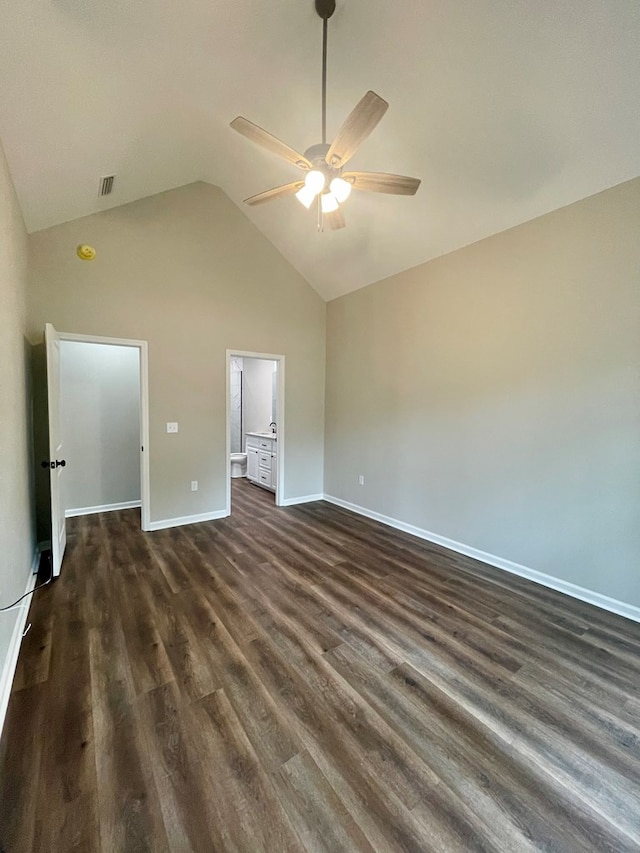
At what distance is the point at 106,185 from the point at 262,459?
4.02 metres

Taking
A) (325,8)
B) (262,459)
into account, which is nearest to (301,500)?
(262,459)

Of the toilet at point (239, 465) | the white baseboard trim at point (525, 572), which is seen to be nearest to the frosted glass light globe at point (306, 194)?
the white baseboard trim at point (525, 572)

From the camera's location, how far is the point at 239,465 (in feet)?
22.2

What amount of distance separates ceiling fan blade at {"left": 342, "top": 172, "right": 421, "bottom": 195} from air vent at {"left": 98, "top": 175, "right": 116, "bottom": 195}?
7.11 ft

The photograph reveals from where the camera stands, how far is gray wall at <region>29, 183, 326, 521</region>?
3430mm

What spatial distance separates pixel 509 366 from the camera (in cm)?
304

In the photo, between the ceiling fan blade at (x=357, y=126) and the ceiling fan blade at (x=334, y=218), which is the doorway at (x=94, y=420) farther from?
the ceiling fan blade at (x=357, y=126)

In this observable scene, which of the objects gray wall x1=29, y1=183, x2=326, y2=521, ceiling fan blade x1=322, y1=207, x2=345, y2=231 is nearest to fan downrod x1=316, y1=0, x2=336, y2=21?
ceiling fan blade x1=322, y1=207, x2=345, y2=231

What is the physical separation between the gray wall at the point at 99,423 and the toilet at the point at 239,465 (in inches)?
82.9

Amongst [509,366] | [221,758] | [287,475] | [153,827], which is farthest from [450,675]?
[287,475]

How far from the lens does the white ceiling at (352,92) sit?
175cm

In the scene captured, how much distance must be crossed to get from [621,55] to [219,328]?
12.4 feet

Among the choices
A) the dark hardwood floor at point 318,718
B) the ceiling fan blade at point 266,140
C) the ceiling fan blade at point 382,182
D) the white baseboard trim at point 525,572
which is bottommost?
the dark hardwood floor at point 318,718

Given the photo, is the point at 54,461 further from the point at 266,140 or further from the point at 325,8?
the point at 325,8
